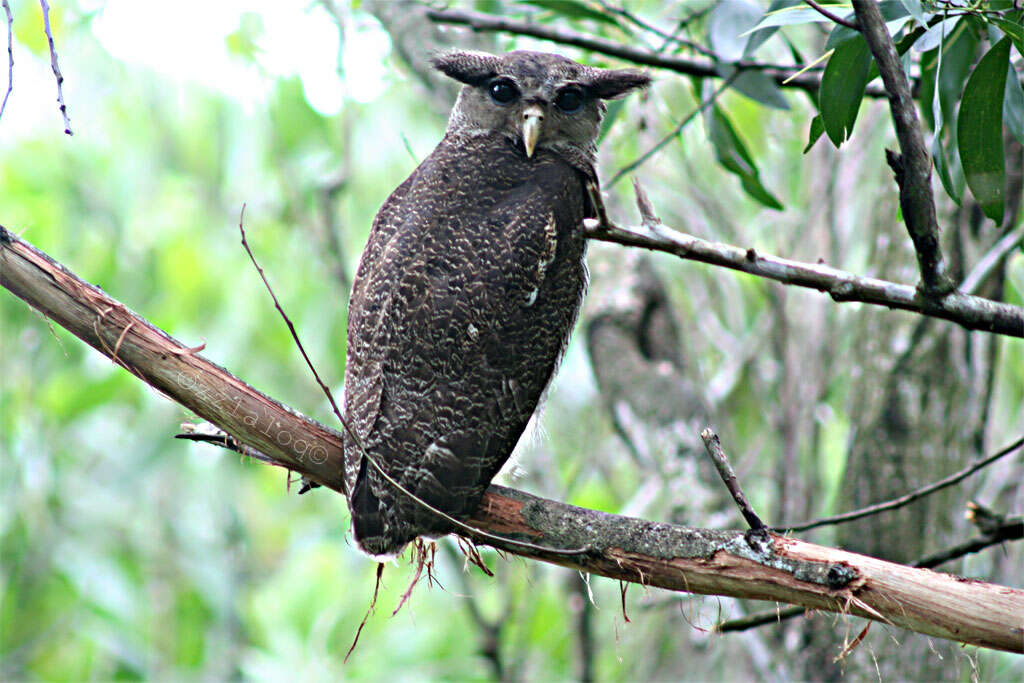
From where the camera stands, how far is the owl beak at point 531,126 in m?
3.12

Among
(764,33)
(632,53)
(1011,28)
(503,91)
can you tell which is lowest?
(1011,28)

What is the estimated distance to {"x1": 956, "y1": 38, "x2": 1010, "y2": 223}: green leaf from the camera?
2.06 metres

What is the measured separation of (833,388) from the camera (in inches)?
201

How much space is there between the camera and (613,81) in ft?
11.0

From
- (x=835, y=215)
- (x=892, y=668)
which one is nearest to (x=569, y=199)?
(x=892, y=668)

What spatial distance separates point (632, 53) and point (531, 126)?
751mm

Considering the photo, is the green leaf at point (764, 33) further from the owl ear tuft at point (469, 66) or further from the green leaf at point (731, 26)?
the owl ear tuft at point (469, 66)

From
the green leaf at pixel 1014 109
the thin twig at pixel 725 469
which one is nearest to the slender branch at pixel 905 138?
the green leaf at pixel 1014 109

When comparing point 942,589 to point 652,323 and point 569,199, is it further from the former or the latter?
point 652,323

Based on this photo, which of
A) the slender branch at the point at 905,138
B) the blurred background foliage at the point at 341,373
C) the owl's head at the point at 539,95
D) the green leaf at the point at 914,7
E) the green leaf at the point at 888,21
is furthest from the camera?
the blurred background foliage at the point at 341,373

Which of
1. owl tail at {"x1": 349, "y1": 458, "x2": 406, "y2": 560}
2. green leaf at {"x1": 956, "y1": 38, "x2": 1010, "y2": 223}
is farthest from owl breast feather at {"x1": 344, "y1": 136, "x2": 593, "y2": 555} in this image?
green leaf at {"x1": 956, "y1": 38, "x2": 1010, "y2": 223}

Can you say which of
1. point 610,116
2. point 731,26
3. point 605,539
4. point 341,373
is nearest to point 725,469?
point 605,539

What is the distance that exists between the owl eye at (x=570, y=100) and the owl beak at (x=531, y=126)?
0.11 meters

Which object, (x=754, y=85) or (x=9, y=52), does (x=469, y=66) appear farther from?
(x=9, y=52)
